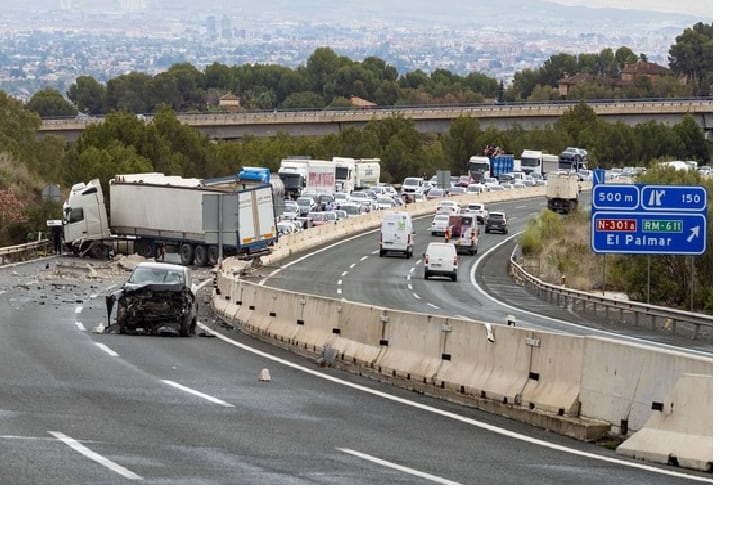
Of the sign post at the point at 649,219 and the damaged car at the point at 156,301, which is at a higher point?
the sign post at the point at 649,219

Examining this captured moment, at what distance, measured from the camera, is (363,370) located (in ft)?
82.4

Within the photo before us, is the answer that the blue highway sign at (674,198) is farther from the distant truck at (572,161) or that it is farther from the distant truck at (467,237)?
the distant truck at (572,161)

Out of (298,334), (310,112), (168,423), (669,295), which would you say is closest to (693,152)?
(310,112)

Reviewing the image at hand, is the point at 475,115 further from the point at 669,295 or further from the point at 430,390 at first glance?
the point at 430,390

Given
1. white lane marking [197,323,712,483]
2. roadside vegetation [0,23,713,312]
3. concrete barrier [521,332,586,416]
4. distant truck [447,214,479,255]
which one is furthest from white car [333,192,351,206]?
concrete barrier [521,332,586,416]

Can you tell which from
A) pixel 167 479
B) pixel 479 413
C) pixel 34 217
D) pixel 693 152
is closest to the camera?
pixel 167 479

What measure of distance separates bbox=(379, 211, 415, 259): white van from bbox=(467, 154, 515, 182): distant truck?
7073 centimetres

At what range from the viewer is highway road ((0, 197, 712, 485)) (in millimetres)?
14086

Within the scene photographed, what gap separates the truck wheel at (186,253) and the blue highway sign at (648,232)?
32.5 m

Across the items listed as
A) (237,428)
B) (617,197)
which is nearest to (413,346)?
(237,428)

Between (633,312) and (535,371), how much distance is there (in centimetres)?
3140

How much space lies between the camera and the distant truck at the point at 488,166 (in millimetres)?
155500

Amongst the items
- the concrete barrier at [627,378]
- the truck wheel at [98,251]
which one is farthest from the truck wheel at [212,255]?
the concrete barrier at [627,378]

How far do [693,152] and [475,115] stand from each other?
27.6 meters
